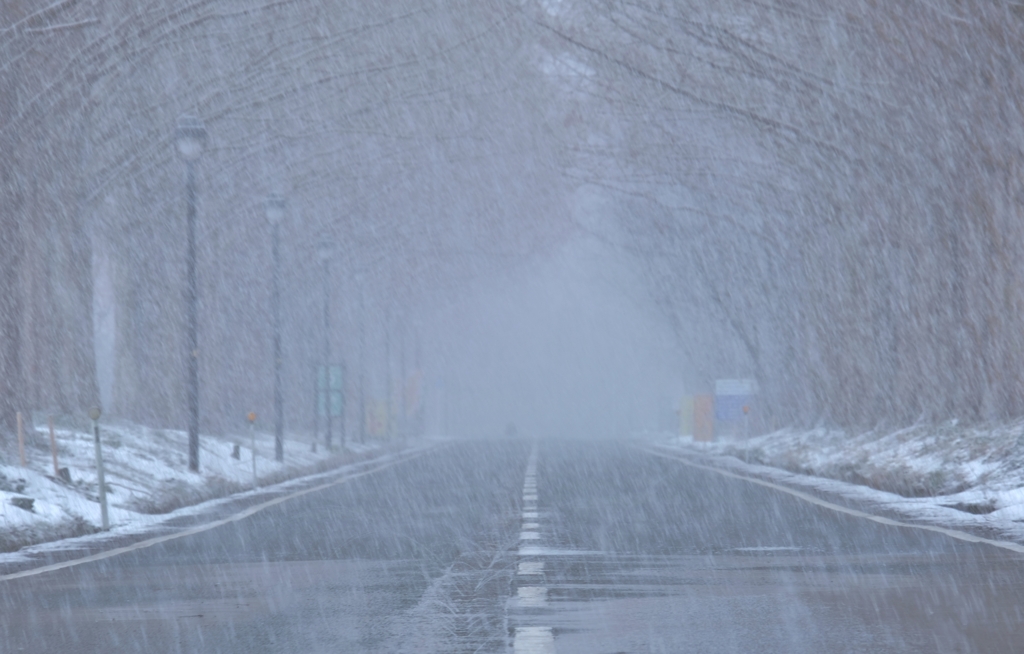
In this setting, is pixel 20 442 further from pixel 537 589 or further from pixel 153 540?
pixel 537 589

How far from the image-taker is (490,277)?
336 ft

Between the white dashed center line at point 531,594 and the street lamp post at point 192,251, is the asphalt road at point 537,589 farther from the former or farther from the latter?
the street lamp post at point 192,251

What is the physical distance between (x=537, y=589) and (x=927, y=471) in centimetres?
1397

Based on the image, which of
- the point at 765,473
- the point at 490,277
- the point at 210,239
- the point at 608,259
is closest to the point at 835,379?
the point at 765,473

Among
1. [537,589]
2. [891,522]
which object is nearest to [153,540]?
[537,589]

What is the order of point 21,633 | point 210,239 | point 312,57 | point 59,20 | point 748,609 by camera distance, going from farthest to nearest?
point 210,239, point 312,57, point 59,20, point 748,609, point 21,633

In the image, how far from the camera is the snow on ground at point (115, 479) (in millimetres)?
16469

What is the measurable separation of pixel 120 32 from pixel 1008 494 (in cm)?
1706

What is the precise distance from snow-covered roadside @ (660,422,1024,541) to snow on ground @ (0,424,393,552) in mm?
8569

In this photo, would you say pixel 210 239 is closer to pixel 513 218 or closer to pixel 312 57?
pixel 312 57

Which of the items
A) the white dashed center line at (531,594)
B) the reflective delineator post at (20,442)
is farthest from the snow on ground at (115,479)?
the white dashed center line at (531,594)

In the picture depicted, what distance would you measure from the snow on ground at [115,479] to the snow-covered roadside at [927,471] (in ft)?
28.1

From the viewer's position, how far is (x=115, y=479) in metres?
22.5

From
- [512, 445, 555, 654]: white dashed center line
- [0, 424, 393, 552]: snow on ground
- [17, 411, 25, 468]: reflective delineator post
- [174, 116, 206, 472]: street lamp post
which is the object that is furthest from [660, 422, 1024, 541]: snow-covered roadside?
[17, 411, 25, 468]: reflective delineator post
